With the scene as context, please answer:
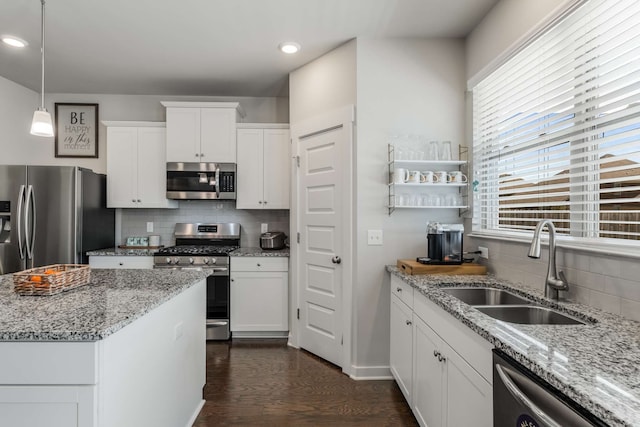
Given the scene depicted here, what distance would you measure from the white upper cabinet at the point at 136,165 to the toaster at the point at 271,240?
3.94 ft

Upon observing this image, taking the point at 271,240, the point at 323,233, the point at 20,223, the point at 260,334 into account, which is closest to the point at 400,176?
the point at 323,233

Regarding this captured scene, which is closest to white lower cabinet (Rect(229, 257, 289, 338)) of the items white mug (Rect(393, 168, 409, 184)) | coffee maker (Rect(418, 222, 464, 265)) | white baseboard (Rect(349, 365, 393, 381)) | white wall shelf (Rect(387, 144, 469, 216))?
white baseboard (Rect(349, 365, 393, 381))

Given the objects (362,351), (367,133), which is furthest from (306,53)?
(362,351)

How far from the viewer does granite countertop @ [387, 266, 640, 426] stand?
0.77 metres

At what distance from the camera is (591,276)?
156 centimetres

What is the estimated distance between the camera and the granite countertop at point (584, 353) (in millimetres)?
775

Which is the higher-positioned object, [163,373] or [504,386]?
[504,386]

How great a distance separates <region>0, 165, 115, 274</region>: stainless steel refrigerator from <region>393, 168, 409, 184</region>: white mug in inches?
117

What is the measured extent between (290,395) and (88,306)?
1.60 metres

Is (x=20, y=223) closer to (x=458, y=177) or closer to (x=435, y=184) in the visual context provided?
(x=435, y=184)

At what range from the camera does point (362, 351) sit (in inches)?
109

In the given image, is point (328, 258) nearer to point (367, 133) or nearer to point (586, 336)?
point (367, 133)

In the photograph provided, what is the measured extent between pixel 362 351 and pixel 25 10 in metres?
3.54

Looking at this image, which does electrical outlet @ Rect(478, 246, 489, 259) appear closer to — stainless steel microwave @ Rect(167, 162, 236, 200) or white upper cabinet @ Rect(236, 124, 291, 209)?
white upper cabinet @ Rect(236, 124, 291, 209)
